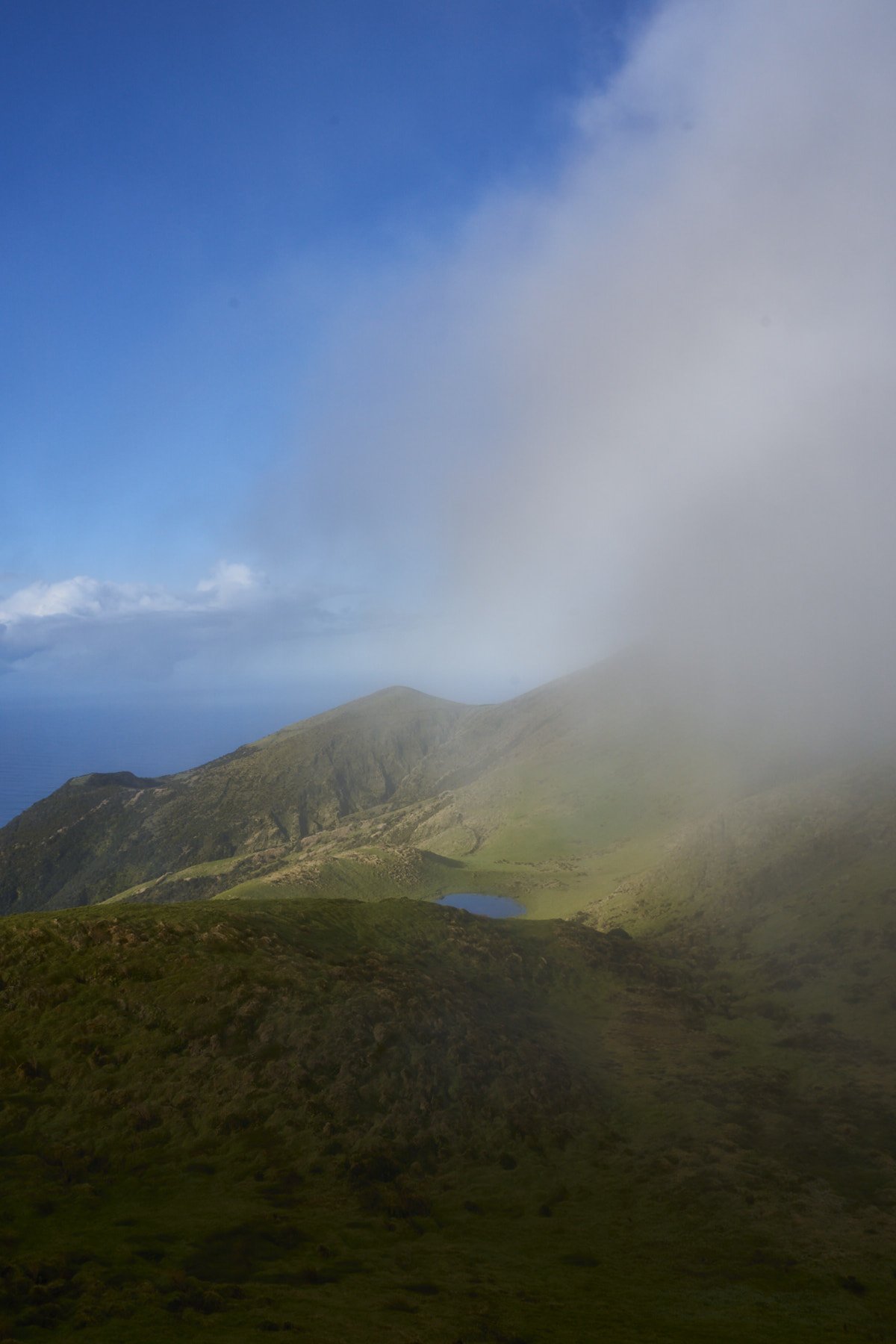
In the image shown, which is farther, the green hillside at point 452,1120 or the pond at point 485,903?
the pond at point 485,903

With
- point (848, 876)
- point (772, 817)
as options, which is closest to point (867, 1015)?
point (848, 876)

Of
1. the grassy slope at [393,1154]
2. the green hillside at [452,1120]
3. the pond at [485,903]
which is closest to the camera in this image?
the grassy slope at [393,1154]

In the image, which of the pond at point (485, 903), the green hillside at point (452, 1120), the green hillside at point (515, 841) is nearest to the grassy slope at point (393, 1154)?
the green hillside at point (452, 1120)

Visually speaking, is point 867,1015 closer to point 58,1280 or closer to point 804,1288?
point 804,1288

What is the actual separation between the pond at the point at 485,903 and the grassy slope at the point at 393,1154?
142 feet

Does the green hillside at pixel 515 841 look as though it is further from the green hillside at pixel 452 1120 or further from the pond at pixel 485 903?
the green hillside at pixel 452 1120

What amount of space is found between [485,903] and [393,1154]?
2676 inches

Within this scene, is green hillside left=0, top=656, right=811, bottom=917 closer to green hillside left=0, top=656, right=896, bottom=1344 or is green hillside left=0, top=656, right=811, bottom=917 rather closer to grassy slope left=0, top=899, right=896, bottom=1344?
green hillside left=0, top=656, right=896, bottom=1344

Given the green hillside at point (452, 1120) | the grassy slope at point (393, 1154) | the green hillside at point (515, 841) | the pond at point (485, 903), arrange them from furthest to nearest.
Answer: the green hillside at point (515, 841)
the pond at point (485, 903)
the green hillside at point (452, 1120)
the grassy slope at point (393, 1154)

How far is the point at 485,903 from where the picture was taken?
95.8 m

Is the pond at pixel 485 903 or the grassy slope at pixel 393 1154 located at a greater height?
the grassy slope at pixel 393 1154

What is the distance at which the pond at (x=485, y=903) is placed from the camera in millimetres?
92500

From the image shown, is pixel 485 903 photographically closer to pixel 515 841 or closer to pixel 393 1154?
pixel 515 841

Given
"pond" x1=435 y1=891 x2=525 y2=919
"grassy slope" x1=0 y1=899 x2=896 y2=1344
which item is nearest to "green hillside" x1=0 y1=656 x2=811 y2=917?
"pond" x1=435 y1=891 x2=525 y2=919
